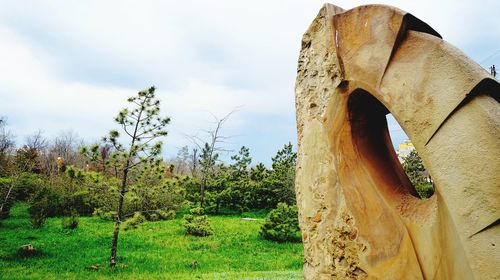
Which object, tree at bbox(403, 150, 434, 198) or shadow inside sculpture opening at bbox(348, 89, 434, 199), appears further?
tree at bbox(403, 150, 434, 198)

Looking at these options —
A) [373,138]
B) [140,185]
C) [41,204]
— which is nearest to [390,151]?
[373,138]

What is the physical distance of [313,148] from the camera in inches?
111

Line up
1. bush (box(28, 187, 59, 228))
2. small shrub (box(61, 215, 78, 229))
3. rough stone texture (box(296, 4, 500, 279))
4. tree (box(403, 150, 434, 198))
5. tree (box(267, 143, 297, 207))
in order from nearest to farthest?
rough stone texture (box(296, 4, 500, 279)) → tree (box(403, 150, 434, 198)) → small shrub (box(61, 215, 78, 229)) → bush (box(28, 187, 59, 228)) → tree (box(267, 143, 297, 207))

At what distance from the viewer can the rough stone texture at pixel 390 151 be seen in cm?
152

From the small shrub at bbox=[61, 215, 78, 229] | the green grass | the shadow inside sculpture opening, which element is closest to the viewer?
the shadow inside sculpture opening

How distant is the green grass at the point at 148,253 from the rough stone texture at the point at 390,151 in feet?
19.3

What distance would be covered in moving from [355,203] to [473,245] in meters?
0.88

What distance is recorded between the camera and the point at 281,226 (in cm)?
1355

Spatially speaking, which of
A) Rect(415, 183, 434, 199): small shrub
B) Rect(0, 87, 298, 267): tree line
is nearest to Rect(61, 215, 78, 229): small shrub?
Rect(0, 87, 298, 267): tree line

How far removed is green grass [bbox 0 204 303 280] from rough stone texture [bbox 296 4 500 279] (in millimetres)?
5874

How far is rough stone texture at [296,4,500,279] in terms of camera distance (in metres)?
1.52

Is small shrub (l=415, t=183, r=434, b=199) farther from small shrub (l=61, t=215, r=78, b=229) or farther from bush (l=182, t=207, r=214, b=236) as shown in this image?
small shrub (l=61, t=215, r=78, b=229)

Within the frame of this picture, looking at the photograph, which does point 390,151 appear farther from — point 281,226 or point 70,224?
point 70,224

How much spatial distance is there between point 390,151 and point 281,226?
1154 centimetres
